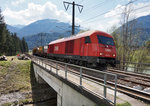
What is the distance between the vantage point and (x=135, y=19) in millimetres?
17984

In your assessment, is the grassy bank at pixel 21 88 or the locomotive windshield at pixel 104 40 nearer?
the locomotive windshield at pixel 104 40

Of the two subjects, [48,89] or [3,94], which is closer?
[3,94]

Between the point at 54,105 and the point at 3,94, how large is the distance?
7.46 m

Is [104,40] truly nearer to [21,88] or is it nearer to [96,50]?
[96,50]

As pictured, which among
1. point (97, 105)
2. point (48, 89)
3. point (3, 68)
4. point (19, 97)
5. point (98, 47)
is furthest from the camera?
point (3, 68)

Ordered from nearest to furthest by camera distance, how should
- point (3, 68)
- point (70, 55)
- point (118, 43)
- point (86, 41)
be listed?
1. point (86, 41)
2. point (70, 55)
3. point (3, 68)
4. point (118, 43)

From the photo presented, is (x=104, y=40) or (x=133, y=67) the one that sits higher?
(x=104, y=40)

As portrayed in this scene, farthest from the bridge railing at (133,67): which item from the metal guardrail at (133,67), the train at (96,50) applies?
the train at (96,50)

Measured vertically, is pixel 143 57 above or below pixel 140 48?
below

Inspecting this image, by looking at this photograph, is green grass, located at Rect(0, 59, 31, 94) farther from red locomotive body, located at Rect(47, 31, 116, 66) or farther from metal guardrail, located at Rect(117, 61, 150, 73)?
metal guardrail, located at Rect(117, 61, 150, 73)

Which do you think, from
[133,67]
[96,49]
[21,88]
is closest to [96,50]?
[96,49]

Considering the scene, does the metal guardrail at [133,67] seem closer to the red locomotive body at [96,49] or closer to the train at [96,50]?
the train at [96,50]

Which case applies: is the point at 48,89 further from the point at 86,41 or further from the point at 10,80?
Result: the point at 86,41

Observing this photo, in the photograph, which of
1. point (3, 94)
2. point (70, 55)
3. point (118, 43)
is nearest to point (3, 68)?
point (3, 94)
